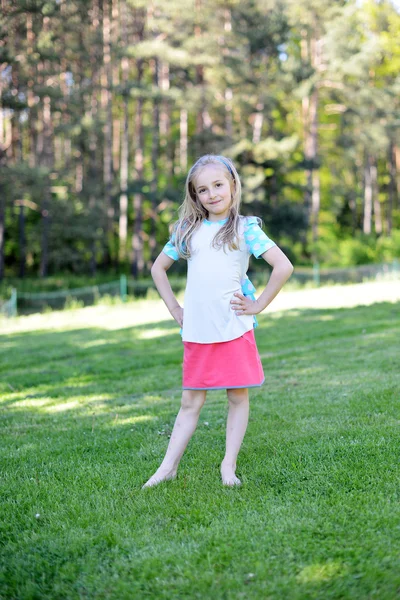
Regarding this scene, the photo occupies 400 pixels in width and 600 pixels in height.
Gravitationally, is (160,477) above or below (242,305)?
below

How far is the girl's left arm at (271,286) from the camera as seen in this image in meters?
3.25

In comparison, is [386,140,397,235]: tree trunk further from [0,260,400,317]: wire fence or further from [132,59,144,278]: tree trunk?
[132,59,144,278]: tree trunk

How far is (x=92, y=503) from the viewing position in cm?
309

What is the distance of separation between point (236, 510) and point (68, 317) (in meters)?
11.7

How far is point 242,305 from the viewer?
3.27 m

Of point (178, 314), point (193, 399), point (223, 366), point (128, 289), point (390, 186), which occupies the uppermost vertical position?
point (390, 186)

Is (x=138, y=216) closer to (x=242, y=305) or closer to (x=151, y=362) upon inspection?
(x=151, y=362)

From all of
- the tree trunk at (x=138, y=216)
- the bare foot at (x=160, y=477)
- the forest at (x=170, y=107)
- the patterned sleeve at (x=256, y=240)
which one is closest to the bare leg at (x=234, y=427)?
the bare foot at (x=160, y=477)

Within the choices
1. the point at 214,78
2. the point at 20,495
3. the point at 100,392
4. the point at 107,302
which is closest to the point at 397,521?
the point at 20,495

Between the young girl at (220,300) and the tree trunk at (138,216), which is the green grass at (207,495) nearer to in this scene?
the young girl at (220,300)

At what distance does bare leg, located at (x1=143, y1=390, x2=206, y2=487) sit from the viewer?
3314mm

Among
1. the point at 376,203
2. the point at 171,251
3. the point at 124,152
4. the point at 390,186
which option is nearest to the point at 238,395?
the point at 171,251

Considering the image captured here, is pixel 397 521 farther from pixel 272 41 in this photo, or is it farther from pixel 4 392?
pixel 272 41

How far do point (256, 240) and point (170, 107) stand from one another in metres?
31.1
